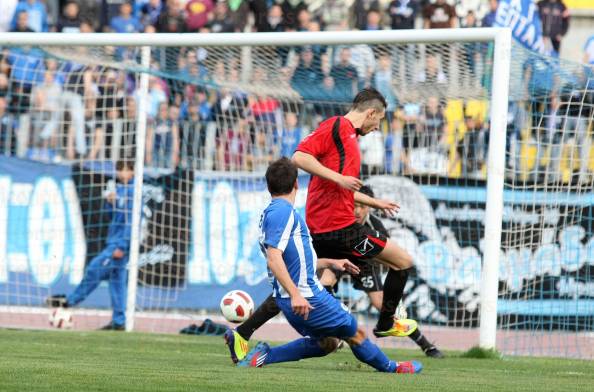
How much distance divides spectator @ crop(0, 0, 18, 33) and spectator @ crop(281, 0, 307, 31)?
177 inches

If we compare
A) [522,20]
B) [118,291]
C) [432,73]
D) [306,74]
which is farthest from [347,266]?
[522,20]

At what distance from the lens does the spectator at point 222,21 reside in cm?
1952

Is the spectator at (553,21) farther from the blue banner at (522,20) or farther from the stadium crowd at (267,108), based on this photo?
the stadium crowd at (267,108)

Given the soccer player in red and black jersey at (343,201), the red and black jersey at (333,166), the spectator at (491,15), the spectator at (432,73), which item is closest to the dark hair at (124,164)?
the spectator at (432,73)

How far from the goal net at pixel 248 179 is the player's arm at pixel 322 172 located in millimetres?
3937

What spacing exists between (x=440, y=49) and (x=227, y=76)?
348 cm

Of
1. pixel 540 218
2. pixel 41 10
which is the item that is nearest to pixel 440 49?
pixel 540 218

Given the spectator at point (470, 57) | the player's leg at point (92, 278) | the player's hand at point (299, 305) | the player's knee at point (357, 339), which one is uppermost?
the spectator at point (470, 57)

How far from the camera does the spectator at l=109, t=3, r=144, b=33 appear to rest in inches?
775

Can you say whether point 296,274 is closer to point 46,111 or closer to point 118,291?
point 118,291

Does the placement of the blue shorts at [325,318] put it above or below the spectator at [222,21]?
below

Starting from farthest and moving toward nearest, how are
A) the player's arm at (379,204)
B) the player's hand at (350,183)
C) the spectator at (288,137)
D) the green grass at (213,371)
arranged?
the spectator at (288,137) < the player's hand at (350,183) < the player's arm at (379,204) < the green grass at (213,371)

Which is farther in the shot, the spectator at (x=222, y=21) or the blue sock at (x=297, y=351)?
the spectator at (x=222, y=21)

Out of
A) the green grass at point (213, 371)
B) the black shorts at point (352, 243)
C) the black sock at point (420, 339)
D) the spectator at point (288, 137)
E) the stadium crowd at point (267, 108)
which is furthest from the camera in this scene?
the spectator at point (288, 137)
